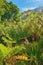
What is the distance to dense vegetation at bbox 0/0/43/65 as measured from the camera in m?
14.1

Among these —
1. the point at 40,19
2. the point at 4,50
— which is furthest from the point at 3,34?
the point at 4,50

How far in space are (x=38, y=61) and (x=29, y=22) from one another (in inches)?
246

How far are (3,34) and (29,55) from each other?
15.7 feet

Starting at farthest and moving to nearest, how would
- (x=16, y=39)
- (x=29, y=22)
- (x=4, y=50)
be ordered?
(x=29, y=22), (x=16, y=39), (x=4, y=50)

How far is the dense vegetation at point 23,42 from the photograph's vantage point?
1406cm

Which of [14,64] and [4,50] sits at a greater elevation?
[4,50]

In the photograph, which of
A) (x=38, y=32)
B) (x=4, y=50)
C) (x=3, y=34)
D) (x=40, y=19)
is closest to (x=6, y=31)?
(x=3, y=34)

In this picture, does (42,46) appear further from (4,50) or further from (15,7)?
(15,7)

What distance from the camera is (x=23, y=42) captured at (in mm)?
19141

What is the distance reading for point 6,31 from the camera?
20125mm

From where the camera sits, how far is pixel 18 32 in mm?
19656

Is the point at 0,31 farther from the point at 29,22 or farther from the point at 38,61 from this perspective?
the point at 38,61

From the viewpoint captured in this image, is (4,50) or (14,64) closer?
(4,50)

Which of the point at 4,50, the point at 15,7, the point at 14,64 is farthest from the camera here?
the point at 15,7
